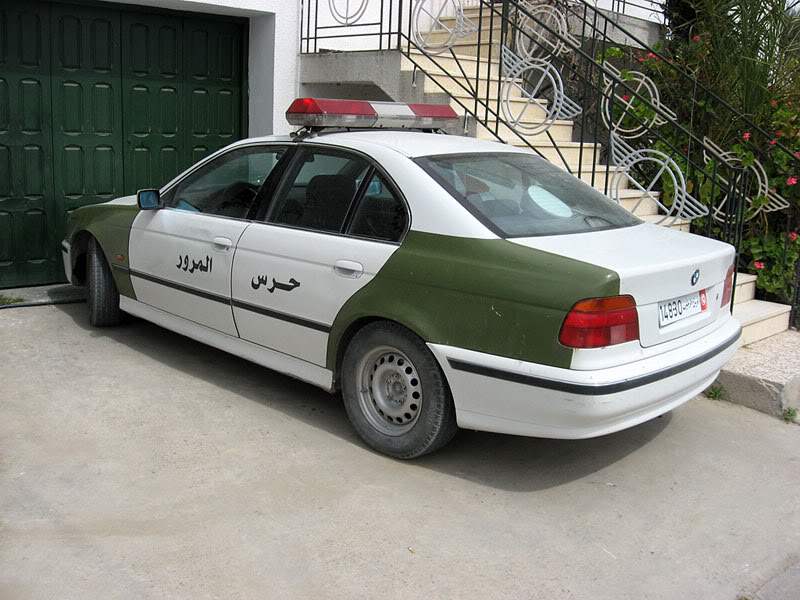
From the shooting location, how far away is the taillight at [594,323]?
12.0 ft

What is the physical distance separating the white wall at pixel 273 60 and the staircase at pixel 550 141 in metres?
1.13

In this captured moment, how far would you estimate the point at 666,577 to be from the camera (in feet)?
11.4

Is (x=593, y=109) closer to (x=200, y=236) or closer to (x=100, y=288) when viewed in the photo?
(x=200, y=236)

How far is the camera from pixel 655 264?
3943mm

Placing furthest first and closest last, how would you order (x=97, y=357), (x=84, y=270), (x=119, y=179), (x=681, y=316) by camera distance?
(x=119, y=179)
(x=84, y=270)
(x=97, y=357)
(x=681, y=316)

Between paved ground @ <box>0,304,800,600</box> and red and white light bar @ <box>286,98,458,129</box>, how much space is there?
1.62 m

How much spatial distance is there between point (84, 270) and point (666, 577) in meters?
4.87

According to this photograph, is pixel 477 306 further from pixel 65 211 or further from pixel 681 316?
pixel 65 211

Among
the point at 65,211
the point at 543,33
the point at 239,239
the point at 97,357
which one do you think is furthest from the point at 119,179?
the point at 543,33

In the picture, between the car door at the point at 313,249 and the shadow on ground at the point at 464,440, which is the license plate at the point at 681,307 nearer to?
the shadow on ground at the point at 464,440

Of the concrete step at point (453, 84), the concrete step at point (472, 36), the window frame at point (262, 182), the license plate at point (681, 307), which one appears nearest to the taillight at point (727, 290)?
the license plate at point (681, 307)

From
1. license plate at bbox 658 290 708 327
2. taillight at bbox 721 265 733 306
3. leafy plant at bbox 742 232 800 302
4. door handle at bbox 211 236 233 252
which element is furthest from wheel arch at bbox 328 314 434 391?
leafy plant at bbox 742 232 800 302

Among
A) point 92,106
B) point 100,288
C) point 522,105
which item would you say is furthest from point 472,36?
point 100,288

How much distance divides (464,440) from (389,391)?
0.58 metres
